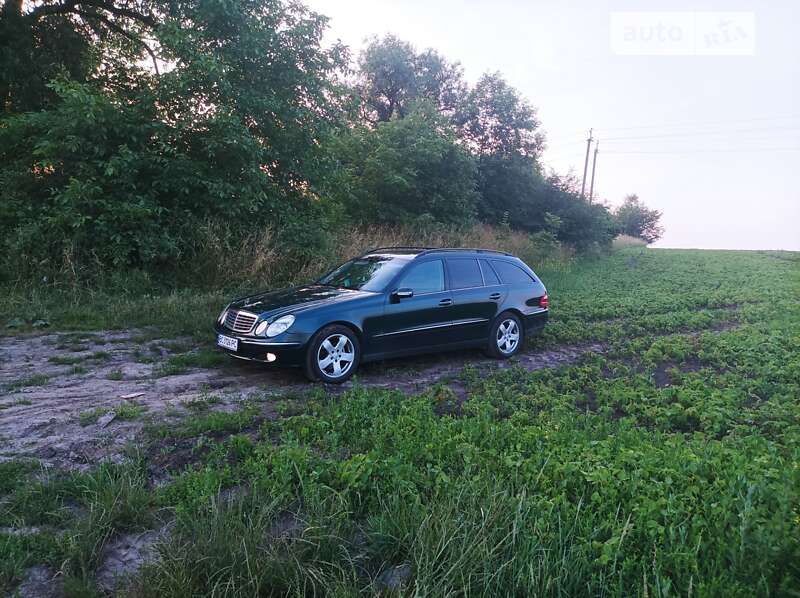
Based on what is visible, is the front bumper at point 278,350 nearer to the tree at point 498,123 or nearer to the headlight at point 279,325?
the headlight at point 279,325

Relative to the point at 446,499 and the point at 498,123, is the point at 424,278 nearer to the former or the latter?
the point at 446,499

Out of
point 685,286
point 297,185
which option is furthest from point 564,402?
point 685,286

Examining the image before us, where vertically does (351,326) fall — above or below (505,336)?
above

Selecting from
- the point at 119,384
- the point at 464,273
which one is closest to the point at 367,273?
the point at 464,273

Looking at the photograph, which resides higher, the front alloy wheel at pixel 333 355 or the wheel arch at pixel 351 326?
the wheel arch at pixel 351 326

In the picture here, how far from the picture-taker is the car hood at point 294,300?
21.0ft

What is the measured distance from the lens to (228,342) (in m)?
6.50

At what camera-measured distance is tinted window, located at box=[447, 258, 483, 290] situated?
7828 mm

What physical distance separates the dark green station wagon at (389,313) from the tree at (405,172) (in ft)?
33.1

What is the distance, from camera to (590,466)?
11.9 feet

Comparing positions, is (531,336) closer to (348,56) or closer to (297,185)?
(297,185)

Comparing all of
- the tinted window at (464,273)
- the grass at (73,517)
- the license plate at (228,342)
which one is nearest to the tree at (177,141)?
the license plate at (228,342)

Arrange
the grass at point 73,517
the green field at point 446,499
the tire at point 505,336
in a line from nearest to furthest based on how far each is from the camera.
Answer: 1. the green field at point 446,499
2. the grass at point 73,517
3. the tire at point 505,336

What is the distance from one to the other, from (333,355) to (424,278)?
1.82 meters
